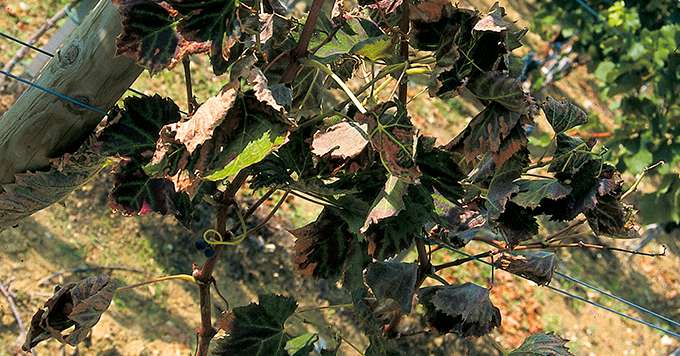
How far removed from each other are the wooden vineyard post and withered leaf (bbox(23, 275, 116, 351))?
0.24m

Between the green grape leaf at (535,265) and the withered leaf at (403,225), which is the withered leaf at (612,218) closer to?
the green grape leaf at (535,265)

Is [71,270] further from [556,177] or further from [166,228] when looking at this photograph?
[556,177]

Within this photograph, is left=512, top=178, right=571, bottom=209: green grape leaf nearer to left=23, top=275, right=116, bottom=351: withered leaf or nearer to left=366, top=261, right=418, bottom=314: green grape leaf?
left=366, top=261, right=418, bottom=314: green grape leaf

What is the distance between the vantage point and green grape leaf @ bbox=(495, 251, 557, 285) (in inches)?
66.4

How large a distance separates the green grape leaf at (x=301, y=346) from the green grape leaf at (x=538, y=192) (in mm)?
518

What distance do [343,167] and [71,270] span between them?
2072 mm

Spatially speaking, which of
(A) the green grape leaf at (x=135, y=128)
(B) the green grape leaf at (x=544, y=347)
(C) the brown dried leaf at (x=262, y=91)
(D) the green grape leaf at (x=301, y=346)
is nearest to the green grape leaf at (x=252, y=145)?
(C) the brown dried leaf at (x=262, y=91)

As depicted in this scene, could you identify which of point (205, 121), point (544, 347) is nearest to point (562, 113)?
point (544, 347)

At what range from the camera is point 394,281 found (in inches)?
62.2

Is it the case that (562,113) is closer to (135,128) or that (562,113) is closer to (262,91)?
(262,91)

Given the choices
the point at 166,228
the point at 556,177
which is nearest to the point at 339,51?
the point at 556,177

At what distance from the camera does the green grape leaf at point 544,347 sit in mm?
1665

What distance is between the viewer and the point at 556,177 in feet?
5.00

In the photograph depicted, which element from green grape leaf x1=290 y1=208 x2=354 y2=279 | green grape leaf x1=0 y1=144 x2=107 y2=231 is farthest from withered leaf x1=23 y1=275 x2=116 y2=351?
green grape leaf x1=290 y1=208 x2=354 y2=279
